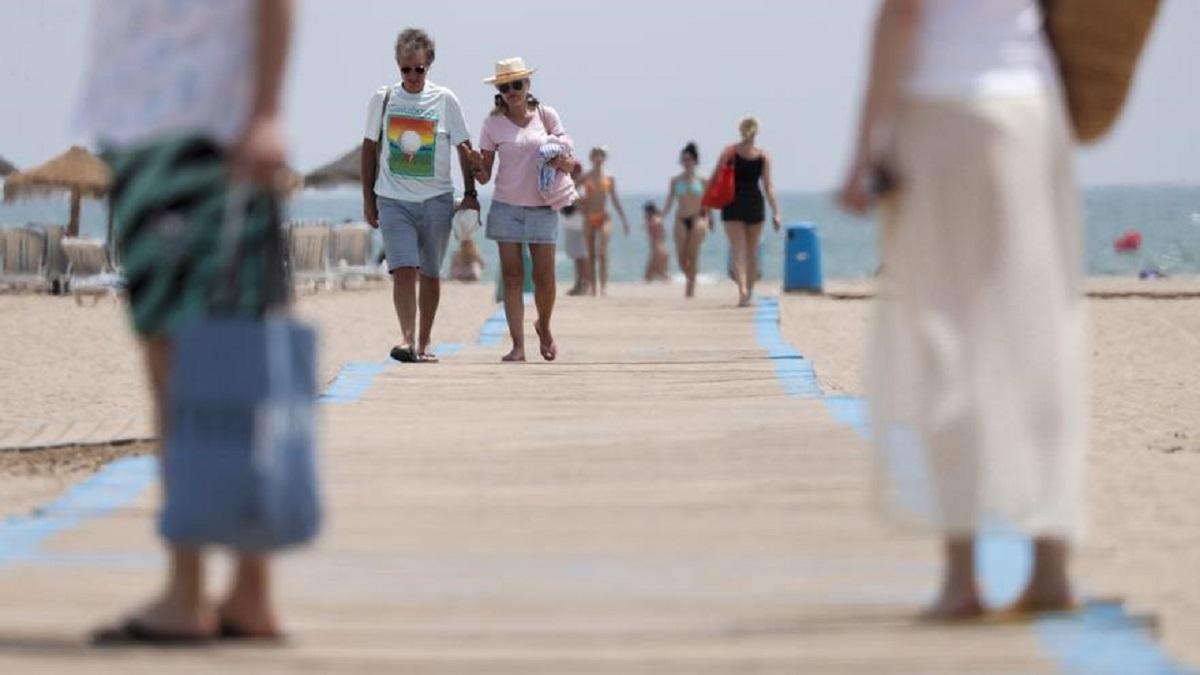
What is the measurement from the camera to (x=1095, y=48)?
4484mm

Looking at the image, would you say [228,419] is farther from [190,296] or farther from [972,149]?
[972,149]

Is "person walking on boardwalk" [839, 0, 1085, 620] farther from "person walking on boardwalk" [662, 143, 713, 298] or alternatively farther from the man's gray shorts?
"person walking on boardwalk" [662, 143, 713, 298]

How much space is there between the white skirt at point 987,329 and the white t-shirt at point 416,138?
7.15 m

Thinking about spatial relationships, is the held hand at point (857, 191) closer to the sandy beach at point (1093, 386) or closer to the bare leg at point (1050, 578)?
the bare leg at point (1050, 578)

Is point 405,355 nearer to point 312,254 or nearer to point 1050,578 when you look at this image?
point 1050,578

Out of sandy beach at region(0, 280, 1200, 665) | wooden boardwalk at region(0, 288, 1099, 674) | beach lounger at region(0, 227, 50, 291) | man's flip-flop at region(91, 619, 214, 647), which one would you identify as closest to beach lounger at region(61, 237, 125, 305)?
sandy beach at region(0, 280, 1200, 665)

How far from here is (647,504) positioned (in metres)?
6.18

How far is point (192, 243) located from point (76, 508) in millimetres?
2216

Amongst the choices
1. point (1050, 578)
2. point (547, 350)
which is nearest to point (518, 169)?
point (547, 350)

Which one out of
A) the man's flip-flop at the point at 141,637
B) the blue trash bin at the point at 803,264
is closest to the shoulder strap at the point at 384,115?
the man's flip-flop at the point at 141,637

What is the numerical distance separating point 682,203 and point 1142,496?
58.6ft

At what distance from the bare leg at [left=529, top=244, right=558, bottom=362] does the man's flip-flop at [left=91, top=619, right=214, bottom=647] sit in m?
7.71

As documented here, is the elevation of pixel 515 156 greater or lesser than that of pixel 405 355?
greater

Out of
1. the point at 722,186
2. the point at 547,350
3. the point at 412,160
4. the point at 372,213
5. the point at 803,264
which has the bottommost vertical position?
the point at 547,350
